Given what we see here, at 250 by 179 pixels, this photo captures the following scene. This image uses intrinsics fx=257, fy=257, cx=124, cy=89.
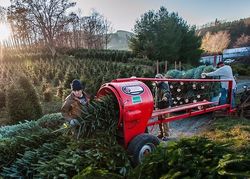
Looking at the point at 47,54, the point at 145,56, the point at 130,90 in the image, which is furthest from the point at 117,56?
the point at 130,90

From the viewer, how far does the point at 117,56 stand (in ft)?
88.4

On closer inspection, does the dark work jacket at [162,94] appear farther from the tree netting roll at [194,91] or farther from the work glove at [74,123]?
the work glove at [74,123]

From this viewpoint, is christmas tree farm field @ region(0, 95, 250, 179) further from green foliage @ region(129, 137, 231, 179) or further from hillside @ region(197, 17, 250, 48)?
hillside @ region(197, 17, 250, 48)

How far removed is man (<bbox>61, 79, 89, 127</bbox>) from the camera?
12.4ft

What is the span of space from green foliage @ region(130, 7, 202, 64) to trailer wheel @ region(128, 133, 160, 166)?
2061 cm

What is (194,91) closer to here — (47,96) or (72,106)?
(72,106)

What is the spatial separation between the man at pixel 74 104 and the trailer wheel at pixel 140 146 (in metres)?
0.89

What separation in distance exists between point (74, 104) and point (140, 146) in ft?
3.92

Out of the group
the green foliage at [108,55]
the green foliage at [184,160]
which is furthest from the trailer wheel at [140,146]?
the green foliage at [108,55]

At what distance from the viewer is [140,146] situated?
370 cm

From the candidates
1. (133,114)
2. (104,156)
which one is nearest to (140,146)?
(133,114)

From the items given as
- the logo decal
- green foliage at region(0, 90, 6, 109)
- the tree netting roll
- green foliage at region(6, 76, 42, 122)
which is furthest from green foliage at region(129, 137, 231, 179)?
green foliage at region(0, 90, 6, 109)

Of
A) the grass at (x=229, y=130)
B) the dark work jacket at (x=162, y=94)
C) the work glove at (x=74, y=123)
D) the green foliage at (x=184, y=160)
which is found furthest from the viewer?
the dark work jacket at (x=162, y=94)

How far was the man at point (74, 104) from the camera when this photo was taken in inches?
148
